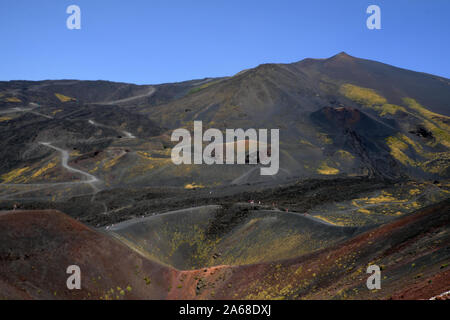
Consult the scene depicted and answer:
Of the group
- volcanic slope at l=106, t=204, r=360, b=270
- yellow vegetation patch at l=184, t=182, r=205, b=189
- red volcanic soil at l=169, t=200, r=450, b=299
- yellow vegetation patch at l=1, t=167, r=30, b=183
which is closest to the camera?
red volcanic soil at l=169, t=200, r=450, b=299

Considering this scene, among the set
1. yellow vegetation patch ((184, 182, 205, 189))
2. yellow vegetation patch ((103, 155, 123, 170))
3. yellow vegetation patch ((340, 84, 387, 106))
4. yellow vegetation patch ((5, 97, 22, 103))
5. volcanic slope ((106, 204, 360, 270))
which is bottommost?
volcanic slope ((106, 204, 360, 270))

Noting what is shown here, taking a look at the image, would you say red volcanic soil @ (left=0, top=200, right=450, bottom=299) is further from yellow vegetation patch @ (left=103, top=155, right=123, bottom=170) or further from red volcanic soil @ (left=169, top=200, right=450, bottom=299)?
yellow vegetation patch @ (left=103, top=155, right=123, bottom=170)

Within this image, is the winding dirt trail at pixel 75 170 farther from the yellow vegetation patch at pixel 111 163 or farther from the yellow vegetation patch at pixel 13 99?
the yellow vegetation patch at pixel 13 99

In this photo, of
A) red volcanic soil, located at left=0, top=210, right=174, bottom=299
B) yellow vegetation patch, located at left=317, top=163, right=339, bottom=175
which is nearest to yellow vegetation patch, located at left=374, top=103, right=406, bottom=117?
yellow vegetation patch, located at left=317, top=163, right=339, bottom=175

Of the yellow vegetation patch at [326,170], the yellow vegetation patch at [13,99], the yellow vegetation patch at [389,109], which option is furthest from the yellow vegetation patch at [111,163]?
the yellow vegetation patch at [13,99]

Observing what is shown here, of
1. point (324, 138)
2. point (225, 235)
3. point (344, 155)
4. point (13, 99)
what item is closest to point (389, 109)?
point (324, 138)
